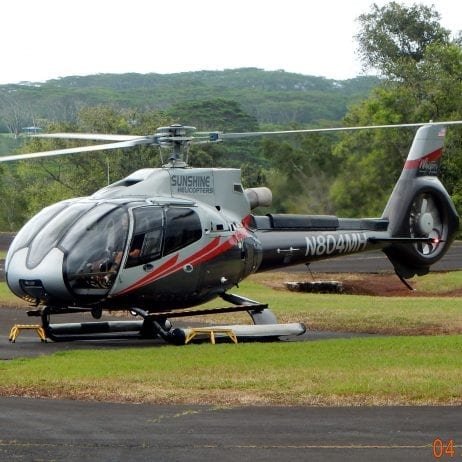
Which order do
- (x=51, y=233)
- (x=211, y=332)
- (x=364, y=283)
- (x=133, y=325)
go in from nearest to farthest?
(x=51, y=233) → (x=211, y=332) → (x=133, y=325) → (x=364, y=283)

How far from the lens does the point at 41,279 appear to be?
56.2 feet

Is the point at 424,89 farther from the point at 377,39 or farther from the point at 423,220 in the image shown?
the point at 423,220

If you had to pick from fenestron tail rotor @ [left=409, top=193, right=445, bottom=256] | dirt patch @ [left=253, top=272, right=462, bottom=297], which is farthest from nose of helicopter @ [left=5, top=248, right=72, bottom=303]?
dirt patch @ [left=253, top=272, right=462, bottom=297]

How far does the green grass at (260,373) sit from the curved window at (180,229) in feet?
5.45

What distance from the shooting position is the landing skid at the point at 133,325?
18.5m

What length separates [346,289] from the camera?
33781 millimetres

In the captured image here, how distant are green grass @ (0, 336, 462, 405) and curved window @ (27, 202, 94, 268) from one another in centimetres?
153

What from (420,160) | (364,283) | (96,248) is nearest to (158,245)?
(96,248)

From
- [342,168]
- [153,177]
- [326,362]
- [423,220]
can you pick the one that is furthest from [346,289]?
[342,168]

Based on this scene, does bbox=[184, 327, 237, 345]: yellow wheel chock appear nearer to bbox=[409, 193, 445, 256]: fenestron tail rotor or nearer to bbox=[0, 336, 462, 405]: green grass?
bbox=[0, 336, 462, 405]: green grass

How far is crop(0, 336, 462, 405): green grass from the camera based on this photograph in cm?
1291

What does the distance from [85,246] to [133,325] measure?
3.32 m
